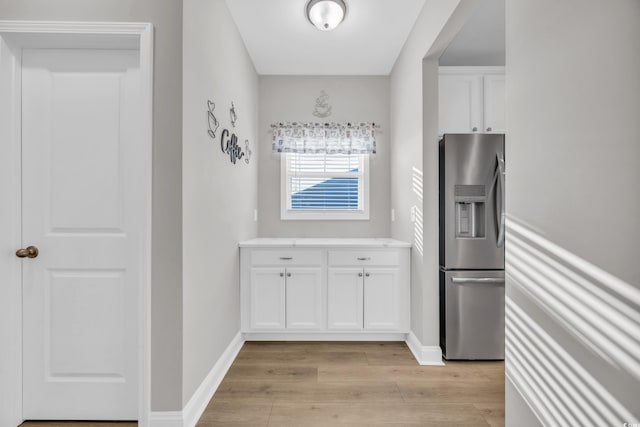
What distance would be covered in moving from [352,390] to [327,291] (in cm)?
99

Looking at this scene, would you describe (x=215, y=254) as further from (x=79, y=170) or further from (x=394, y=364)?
(x=394, y=364)

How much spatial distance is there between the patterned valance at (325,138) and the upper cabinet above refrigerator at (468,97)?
2.91ft

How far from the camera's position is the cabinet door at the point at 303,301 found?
3.18 m

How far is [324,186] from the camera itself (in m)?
4.07

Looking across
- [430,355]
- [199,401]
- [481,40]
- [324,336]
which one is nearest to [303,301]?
[324,336]

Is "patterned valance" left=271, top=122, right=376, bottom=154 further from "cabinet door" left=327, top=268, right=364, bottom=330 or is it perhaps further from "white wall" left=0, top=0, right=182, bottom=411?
"white wall" left=0, top=0, right=182, bottom=411

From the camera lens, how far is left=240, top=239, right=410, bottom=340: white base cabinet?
125 inches

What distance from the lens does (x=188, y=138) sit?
1.88 metres

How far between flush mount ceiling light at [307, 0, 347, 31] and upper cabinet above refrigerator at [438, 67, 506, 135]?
1119 millimetres

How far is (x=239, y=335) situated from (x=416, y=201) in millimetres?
1893

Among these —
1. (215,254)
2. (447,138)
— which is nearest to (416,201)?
(447,138)

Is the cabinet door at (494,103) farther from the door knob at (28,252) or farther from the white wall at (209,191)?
the door knob at (28,252)

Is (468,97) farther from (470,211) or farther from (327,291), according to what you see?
(327,291)

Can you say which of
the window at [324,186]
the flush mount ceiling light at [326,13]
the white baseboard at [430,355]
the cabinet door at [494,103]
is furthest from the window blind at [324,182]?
the white baseboard at [430,355]
